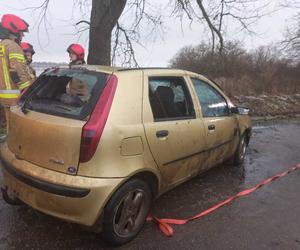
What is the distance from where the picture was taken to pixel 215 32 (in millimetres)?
10445

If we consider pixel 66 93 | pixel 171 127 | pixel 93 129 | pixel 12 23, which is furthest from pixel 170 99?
pixel 12 23

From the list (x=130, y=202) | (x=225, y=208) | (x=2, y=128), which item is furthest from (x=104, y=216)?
(x=2, y=128)

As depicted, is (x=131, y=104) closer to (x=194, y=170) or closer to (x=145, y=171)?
(x=145, y=171)

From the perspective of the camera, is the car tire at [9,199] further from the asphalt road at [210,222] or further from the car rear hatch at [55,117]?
the car rear hatch at [55,117]

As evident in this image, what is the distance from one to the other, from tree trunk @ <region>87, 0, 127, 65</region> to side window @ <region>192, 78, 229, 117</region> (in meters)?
3.64

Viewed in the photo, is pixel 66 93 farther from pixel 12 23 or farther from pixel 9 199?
pixel 12 23

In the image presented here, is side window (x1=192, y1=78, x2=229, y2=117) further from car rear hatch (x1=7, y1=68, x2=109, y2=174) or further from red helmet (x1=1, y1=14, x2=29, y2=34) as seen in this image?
red helmet (x1=1, y1=14, x2=29, y2=34)

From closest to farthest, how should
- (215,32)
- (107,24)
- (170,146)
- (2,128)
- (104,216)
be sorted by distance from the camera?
(104,216) → (170,146) → (2,128) → (107,24) → (215,32)

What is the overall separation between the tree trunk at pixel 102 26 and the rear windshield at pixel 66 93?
4184mm


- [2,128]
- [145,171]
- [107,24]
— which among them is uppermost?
[107,24]

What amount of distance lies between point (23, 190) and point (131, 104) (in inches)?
49.7

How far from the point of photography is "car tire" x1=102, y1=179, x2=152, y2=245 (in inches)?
121

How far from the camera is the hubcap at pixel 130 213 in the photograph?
3.23 meters

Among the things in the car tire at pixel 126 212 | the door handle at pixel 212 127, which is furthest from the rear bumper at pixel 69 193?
the door handle at pixel 212 127
